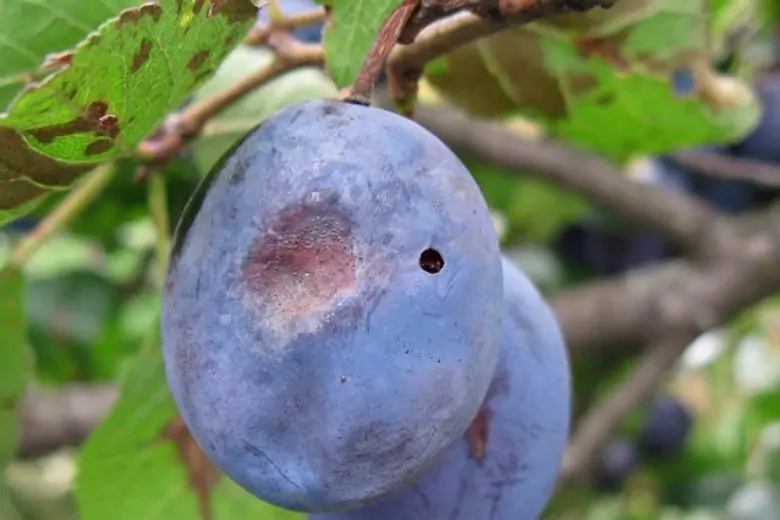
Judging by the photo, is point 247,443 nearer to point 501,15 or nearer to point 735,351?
point 501,15

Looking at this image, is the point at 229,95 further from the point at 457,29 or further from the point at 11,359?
the point at 11,359

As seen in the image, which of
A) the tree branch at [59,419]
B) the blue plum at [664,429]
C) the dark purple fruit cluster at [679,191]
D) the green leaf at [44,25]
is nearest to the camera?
the green leaf at [44,25]

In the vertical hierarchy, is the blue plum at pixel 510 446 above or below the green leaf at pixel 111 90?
below

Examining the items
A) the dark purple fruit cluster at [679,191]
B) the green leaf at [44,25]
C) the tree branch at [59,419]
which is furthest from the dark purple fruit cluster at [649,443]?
the green leaf at [44,25]

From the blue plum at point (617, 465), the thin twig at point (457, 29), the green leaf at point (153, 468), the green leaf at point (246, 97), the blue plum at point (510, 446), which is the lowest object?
the blue plum at point (617, 465)

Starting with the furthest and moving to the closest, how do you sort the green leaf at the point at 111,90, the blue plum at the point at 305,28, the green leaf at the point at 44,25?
the blue plum at the point at 305,28
the green leaf at the point at 44,25
the green leaf at the point at 111,90

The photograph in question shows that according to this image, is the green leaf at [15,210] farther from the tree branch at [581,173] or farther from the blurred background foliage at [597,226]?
the tree branch at [581,173]

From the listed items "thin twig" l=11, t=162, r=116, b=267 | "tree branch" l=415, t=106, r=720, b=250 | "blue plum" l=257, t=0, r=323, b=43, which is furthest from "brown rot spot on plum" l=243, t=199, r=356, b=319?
A: "tree branch" l=415, t=106, r=720, b=250

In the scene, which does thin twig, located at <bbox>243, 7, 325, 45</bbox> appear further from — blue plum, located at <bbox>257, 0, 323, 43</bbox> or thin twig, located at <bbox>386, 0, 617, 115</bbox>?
blue plum, located at <bbox>257, 0, 323, 43</bbox>
